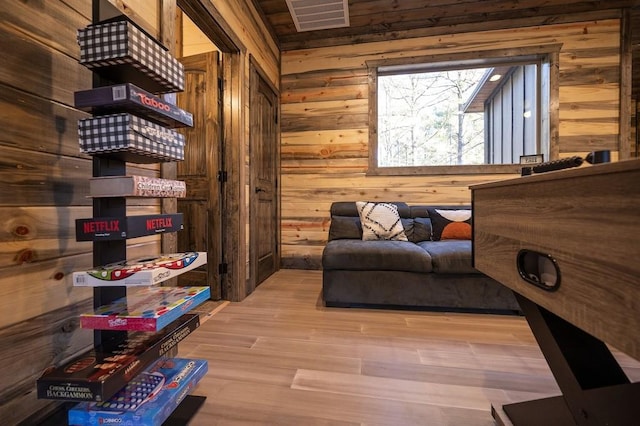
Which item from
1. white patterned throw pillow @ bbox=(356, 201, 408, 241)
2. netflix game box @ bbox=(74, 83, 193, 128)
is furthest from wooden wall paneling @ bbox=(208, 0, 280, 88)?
white patterned throw pillow @ bbox=(356, 201, 408, 241)

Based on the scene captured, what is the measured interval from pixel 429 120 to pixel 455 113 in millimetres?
296

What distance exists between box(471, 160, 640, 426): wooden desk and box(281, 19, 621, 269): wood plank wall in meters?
2.53

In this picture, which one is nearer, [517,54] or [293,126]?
[517,54]

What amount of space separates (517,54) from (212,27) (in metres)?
3.12

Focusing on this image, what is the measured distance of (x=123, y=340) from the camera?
3.55 feet

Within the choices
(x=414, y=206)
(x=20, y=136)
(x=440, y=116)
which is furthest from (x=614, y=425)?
(x=440, y=116)

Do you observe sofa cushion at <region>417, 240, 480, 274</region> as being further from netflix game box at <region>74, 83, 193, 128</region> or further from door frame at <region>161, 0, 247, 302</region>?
netflix game box at <region>74, 83, 193, 128</region>

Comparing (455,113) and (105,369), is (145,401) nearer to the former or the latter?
(105,369)

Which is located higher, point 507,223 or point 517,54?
point 517,54

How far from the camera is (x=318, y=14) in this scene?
2902 millimetres

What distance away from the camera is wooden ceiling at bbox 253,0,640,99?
2.95 metres

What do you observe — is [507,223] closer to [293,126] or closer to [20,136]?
[20,136]

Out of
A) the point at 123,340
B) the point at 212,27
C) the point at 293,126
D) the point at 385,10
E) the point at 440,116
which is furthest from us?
the point at 293,126

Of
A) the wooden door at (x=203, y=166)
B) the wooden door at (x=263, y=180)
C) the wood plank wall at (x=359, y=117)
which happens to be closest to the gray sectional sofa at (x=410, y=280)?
the wooden door at (x=263, y=180)
